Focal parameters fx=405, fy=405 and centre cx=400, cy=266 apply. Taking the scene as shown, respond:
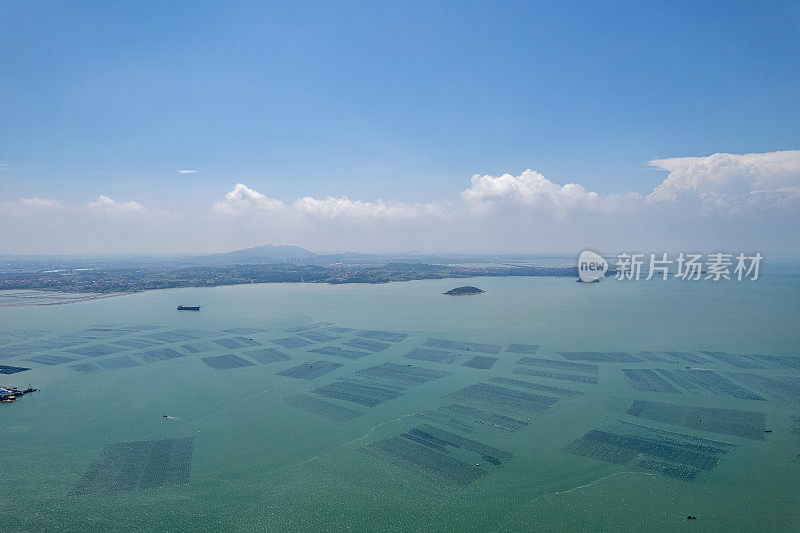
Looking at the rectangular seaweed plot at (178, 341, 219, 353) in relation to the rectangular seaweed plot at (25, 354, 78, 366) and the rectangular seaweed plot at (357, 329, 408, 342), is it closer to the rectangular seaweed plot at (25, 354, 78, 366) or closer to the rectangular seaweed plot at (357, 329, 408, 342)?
the rectangular seaweed plot at (25, 354, 78, 366)

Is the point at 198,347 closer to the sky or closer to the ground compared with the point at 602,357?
closer to the sky

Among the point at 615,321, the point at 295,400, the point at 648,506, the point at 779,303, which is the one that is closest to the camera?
the point at 648,506

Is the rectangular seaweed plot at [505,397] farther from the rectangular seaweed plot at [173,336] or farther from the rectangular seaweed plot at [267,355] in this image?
Answer: the rectangular seaweed plot at [173,336]

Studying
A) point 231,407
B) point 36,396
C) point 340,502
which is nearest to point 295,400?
point 231,407

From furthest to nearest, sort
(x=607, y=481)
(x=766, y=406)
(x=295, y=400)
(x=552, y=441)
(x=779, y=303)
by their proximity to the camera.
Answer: (x=779, y=303), (x=295, y=400), (x=766, y=406), (x=552, y=441), (x=607, y=481)

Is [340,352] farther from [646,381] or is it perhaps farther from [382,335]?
[646,381]

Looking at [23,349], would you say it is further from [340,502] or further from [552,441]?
[552,441]

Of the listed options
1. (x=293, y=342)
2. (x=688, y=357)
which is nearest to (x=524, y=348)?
(x=688, y=357)
